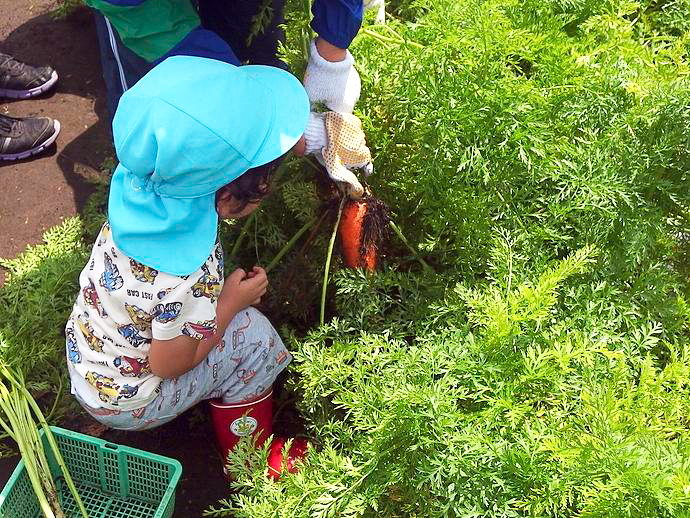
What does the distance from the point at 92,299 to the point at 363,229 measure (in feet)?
2.37

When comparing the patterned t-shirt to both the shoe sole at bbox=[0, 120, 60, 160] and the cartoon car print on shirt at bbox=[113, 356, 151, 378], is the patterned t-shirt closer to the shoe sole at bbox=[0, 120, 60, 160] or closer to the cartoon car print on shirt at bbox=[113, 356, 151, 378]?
the cartoon car print on shirt at bbox=[113, 356, 151, 378]

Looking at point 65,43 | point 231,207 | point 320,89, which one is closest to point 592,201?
point 320,89

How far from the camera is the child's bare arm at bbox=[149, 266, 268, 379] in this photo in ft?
5.84

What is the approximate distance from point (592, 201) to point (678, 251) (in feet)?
1.50

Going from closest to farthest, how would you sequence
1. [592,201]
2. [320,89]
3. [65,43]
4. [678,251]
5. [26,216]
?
[592,201], [320,89], [678,251], [26,216], [65,43]

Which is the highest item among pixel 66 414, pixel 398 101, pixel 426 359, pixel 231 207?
pixel 398 101

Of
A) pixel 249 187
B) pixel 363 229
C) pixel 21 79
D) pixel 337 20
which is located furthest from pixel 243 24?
pixel 21 79

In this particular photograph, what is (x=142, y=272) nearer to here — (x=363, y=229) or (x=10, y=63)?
(x=363, y=229)

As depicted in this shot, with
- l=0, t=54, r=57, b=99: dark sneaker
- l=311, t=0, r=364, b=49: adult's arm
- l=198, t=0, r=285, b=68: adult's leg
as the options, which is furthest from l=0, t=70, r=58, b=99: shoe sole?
l=311, t=0, r=364, b=49: adult's arm

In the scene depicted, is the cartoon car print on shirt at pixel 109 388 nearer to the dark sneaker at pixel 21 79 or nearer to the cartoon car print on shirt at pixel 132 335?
the cartoon car print on shirt at pixel 132 335

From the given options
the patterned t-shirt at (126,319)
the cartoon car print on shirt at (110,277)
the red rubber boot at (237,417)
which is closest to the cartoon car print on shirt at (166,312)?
the patterned t-shirt at (126,319)

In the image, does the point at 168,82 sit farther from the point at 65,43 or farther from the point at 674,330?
the point at 65,43

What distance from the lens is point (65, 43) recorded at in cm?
374

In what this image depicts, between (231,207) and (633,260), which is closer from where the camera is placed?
(231,207)
